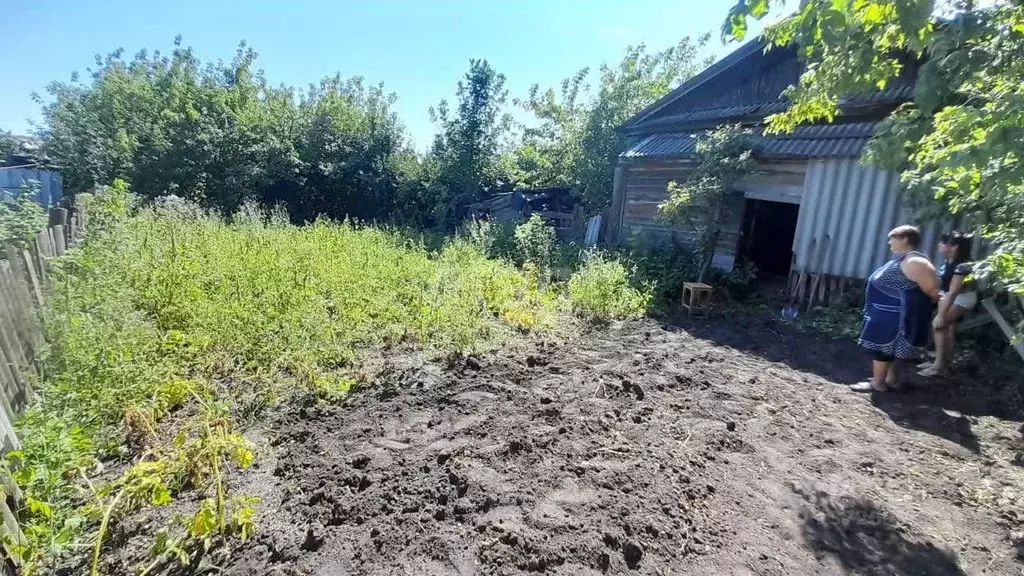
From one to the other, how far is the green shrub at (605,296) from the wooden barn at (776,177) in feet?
8.58

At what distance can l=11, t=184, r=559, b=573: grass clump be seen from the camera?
2301 millimetres

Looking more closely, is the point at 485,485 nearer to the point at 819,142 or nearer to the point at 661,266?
the point at 661,266

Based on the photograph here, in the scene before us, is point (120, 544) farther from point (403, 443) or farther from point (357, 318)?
point (357, 318)

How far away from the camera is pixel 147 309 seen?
14.9ft

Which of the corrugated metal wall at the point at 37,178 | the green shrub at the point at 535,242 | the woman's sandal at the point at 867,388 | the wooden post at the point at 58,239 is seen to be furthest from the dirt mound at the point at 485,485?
the corrugated metal wall at the point at 37,178

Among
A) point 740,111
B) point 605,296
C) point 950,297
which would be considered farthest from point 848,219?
point 605,296

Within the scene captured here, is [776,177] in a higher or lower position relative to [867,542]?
higher

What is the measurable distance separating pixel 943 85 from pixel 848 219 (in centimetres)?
263

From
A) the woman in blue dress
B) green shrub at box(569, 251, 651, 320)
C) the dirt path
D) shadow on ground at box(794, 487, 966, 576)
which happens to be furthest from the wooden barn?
shadow on ground at box(794, 487, 966, 576)

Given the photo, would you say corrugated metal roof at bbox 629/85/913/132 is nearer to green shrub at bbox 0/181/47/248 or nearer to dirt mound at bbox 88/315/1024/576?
dirt mound at bbox 88/315/1024/576

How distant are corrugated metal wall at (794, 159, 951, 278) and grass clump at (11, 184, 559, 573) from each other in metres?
4.35

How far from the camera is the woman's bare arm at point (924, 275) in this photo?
12.7ft

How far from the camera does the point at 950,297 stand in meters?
4.41

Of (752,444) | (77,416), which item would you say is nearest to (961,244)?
(752,444)
